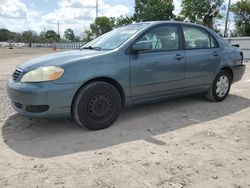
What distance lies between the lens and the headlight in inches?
161

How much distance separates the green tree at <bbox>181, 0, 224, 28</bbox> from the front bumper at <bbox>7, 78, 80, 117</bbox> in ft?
134

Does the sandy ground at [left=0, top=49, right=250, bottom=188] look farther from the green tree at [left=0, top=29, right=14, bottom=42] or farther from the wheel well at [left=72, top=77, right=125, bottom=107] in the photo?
the green tree at [left=0, top=29, right=14, bottom=42]

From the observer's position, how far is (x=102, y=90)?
441cm

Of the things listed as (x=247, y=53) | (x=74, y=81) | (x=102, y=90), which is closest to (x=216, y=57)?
(x=102, y=90)

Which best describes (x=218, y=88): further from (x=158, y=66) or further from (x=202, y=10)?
(x=202, y=10)

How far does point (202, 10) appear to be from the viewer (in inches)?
1670

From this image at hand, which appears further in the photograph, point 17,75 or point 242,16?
point 242,16

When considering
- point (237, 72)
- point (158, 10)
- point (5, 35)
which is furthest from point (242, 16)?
point (5, 35)

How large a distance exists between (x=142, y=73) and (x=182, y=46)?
1130 millimetres

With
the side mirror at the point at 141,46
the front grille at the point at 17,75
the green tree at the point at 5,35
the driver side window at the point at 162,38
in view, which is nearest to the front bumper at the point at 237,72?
the driver side window at the point at 162,38

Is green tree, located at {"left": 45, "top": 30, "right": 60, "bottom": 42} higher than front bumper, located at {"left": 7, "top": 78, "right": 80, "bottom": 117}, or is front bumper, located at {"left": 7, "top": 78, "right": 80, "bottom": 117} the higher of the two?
green tree, located at {"left": 45, "top": 30, "right": 60, "bottom": 42}

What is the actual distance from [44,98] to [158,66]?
78.1 inches

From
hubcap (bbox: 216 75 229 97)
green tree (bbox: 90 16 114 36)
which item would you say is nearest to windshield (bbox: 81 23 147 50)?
hubcap (bbox: 216 75 229 97)

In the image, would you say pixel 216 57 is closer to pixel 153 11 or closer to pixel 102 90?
pixel 102 90
